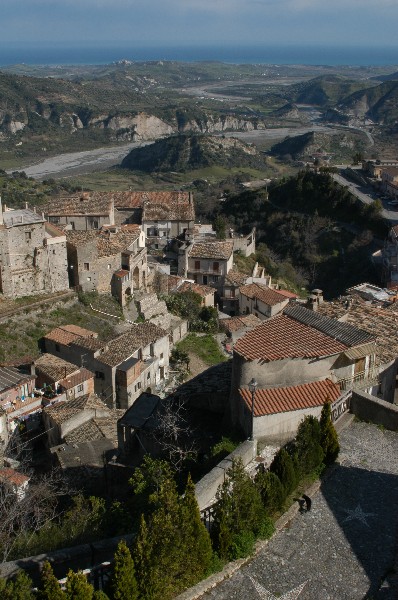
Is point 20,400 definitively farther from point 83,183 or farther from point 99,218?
point 83,183

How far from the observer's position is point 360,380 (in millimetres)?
14688

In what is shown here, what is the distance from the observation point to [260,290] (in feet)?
127

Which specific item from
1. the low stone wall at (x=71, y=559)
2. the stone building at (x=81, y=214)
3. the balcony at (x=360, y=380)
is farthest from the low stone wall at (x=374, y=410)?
the stone building at (x=81, y=214)

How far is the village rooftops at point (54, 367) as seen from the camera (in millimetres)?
25703

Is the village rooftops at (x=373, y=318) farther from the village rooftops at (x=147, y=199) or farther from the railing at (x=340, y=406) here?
the village rooftops at (x=147, y=199)

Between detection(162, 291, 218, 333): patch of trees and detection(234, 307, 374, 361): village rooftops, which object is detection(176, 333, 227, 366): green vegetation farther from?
detection(234, 307, 374, 361): village rooftops

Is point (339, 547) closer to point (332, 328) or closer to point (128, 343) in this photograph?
point (332, 328)

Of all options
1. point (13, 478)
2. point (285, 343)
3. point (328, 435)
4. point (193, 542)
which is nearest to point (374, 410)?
point (328, 435)

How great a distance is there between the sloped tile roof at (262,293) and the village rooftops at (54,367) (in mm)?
13612

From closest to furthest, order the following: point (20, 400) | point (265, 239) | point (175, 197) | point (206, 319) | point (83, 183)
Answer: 1. point (20, 400)
2. point (206, 319)
3. point (175, 197)
4. point (265, 239)
5. point (83, 183)

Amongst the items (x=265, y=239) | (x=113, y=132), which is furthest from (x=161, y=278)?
(x=113, y=132)

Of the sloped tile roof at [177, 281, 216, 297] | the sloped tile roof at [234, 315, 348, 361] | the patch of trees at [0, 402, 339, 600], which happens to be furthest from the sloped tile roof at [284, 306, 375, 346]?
the sloped tile roof at [177, 281, 216, 297]

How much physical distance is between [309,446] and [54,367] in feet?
54.5

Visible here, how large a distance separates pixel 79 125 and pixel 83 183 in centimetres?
6789
